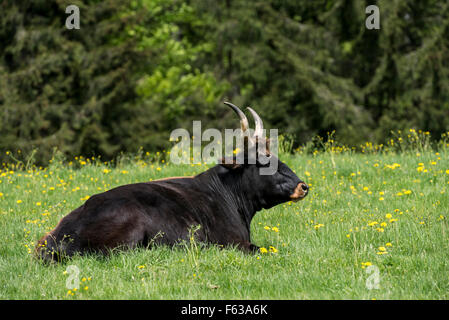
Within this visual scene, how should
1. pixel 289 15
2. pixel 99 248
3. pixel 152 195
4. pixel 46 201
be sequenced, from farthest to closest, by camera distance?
1. pixel 289 15
2. pixel 46 201
3. pixel 152 195
4. pixel 99 248

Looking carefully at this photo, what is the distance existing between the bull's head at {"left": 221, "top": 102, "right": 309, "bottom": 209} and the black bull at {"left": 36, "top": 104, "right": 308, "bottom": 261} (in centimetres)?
1

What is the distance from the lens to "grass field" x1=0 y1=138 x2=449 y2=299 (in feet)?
16.1

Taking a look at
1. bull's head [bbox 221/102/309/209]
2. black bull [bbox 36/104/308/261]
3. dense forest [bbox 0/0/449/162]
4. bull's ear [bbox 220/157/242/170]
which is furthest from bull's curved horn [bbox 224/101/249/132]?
dense forest [bbox 0/0/449/162]

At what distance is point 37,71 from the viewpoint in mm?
22000

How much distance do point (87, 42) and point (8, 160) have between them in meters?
6.36

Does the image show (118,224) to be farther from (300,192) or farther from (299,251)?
(300,192)

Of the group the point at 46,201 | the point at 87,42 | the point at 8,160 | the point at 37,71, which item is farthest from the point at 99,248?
the point at 87,42

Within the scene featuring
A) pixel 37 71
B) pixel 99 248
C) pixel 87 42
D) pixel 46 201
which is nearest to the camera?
pixel 99 248

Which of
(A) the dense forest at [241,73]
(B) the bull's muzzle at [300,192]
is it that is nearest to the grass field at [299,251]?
(B) the bull's muzzle at [300,192]

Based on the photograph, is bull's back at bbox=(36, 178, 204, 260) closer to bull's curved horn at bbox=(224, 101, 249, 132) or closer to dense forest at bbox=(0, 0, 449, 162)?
bull's curved horn at bbox=(224, 101, 249, 132)

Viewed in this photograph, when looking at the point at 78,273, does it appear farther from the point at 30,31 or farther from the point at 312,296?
the point at 30,31

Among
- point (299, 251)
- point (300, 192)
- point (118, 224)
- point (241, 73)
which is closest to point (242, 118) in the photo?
point (300, 192)

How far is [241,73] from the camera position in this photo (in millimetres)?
24844

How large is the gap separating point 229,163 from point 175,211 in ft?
3.71
